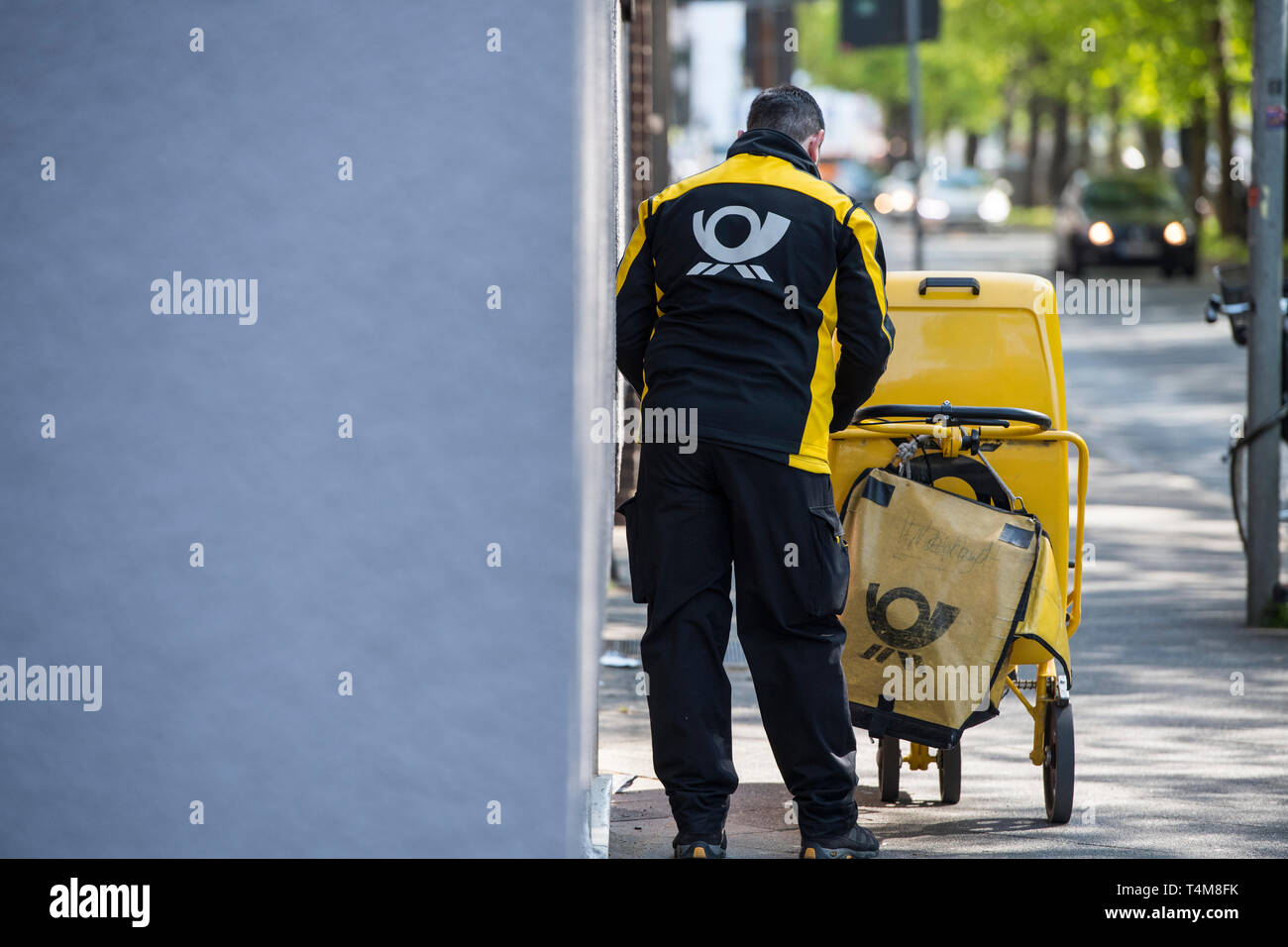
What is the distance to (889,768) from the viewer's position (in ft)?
18.7

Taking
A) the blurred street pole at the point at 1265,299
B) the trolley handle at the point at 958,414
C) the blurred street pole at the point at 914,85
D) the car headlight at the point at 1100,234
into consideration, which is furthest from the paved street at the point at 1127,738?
the car headlight at the point at 1100,234

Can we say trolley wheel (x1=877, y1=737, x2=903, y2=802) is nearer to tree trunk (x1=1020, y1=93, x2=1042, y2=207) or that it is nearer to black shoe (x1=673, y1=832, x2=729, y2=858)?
black shoe (x1=673, y1=832, x2=729, y2=858)

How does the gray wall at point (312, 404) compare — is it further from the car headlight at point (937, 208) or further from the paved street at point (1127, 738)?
the car headlight at point (937, 208)

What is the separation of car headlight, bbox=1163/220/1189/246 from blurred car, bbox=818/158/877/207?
64.6ft

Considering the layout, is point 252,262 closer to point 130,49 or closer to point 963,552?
point 130,49

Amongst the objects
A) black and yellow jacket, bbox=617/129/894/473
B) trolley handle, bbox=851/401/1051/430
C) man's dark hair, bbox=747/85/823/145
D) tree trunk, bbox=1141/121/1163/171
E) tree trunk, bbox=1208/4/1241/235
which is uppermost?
tree trunk, bbox=1141/121/1163/171

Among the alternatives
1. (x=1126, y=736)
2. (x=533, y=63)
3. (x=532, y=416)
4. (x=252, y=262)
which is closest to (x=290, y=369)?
(x=252, y=262)

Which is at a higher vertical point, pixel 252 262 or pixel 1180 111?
pixel 1180 111

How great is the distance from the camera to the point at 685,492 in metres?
4.67

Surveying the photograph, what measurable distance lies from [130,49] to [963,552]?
2.48m

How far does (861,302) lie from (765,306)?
0.25m

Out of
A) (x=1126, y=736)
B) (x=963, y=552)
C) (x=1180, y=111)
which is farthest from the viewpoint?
(x=1180, y=111)

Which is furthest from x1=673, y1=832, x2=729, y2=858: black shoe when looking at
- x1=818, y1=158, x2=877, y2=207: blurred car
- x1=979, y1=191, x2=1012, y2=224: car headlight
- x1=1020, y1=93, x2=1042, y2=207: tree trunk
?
x1=1020, y1=93, x2=1042, y2=207: tree trunk

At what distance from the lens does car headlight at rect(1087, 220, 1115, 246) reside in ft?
93.0
